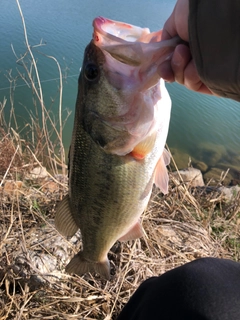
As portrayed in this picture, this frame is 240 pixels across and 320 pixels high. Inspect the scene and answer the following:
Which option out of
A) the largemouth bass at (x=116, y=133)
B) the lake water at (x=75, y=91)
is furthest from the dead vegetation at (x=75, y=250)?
the lake water at (x=75, y=91)

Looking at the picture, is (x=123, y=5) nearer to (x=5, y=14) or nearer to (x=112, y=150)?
(x=5, y=14)

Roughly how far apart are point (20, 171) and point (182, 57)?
319 cm

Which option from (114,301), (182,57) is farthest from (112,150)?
(114,301)

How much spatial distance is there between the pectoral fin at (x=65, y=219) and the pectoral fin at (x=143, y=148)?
0.47 meters

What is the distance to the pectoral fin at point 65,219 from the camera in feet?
6.09

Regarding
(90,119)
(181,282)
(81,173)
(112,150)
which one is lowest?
(181,282)

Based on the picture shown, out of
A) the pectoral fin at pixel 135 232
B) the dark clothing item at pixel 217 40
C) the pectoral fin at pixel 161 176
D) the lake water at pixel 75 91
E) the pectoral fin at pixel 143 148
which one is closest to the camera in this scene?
the dark clothing item at pixel 217 40

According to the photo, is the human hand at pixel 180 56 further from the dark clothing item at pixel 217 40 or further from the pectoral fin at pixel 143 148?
the pectoral fin at pixel 143 148

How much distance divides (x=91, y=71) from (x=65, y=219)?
31.9 inches

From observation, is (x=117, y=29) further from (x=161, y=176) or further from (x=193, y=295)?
(x=193, y=295)

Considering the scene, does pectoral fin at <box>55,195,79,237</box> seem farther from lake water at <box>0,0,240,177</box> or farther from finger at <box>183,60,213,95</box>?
lake water at <box>0,0,240,177</box>

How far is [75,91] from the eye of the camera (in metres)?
8.25

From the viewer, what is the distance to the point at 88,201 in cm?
176

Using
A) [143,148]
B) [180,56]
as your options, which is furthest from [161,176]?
[180,56]
